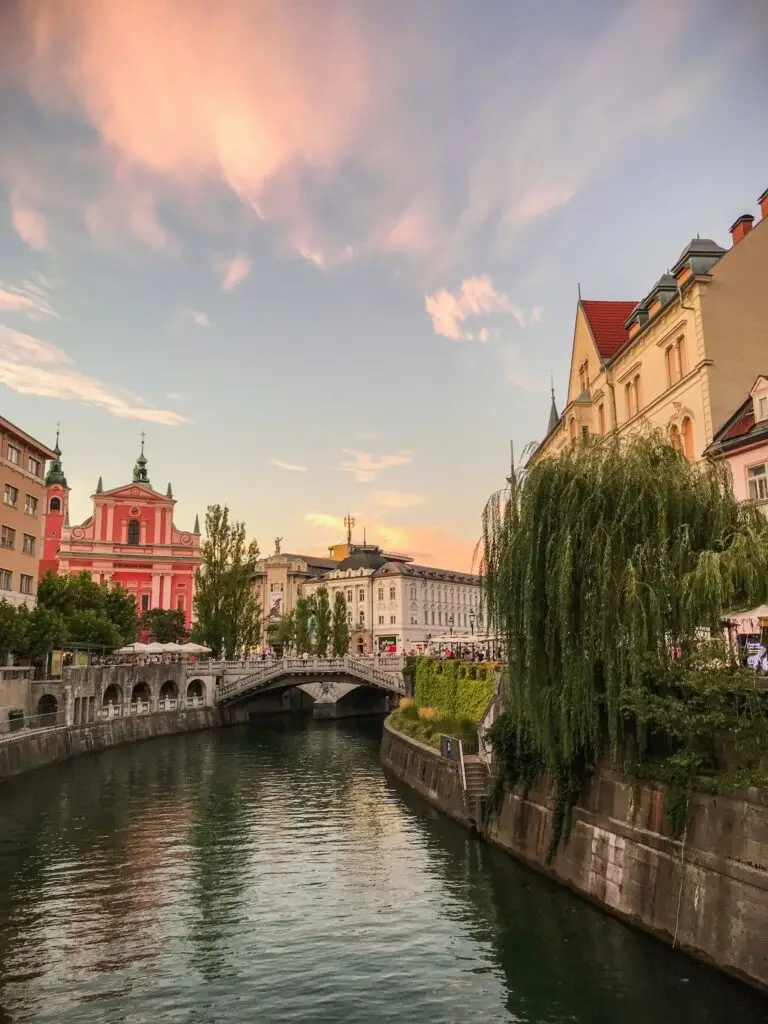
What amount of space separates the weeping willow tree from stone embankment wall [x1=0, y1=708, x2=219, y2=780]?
1128 inches

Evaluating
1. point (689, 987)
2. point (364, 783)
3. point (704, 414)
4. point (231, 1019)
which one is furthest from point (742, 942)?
point (364, 783)

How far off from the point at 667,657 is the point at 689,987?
703 cm

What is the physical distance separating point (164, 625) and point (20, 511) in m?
45.5

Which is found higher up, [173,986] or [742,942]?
[742,942]

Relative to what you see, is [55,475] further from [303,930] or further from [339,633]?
[303,930]

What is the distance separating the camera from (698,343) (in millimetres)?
33531

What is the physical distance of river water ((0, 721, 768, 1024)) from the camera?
15516 millimetres

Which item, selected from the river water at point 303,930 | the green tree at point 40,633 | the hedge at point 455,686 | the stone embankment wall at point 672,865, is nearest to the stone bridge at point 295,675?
the hedge at point 455,686

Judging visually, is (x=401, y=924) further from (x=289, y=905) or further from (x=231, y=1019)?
(x=231, y=1019)

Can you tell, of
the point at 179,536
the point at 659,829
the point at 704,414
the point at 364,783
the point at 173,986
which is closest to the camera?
the point at 173,986

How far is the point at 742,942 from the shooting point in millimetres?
15352

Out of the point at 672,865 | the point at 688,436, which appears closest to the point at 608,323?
the point at 688,436

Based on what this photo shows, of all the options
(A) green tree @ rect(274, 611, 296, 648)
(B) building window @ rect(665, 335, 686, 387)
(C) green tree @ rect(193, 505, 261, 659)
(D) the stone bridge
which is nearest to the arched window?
(B) building window @ rect(665, 335, 686, 387)

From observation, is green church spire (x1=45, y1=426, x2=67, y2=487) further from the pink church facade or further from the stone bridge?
the stone bridge
